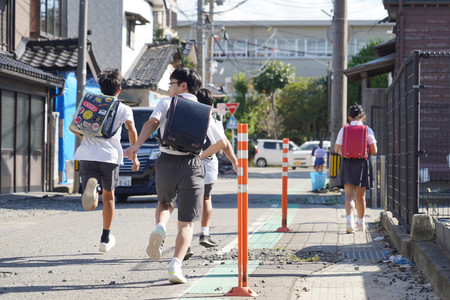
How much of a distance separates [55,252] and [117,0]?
76.2 feet

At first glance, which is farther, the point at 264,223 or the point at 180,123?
the point at 264,223

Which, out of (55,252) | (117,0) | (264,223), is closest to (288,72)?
(117,0)

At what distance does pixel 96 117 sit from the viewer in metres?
7.21

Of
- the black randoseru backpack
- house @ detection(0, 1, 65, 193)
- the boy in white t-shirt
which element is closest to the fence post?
the black randoseru backpack

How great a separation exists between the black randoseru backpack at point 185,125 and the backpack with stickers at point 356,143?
433 cm

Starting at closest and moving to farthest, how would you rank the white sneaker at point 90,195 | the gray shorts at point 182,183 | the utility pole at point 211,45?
the gray shorts at point 182,183
the white sneaker at point 90,195
the utility pole at point 211,45

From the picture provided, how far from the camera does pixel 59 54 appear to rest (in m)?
20.6

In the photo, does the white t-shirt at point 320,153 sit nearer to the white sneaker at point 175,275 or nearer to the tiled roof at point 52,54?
the tiled roof at point 52,54

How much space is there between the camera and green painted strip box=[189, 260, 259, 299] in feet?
18.3

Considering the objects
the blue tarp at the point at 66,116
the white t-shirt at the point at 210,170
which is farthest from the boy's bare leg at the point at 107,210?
the blue tarp at the point at 66,116

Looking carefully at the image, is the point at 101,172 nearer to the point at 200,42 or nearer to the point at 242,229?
the point at 242,229

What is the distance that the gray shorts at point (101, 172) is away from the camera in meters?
7.34

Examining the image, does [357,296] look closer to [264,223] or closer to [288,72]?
[264,223]

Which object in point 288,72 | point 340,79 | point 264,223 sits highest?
point 288,72
